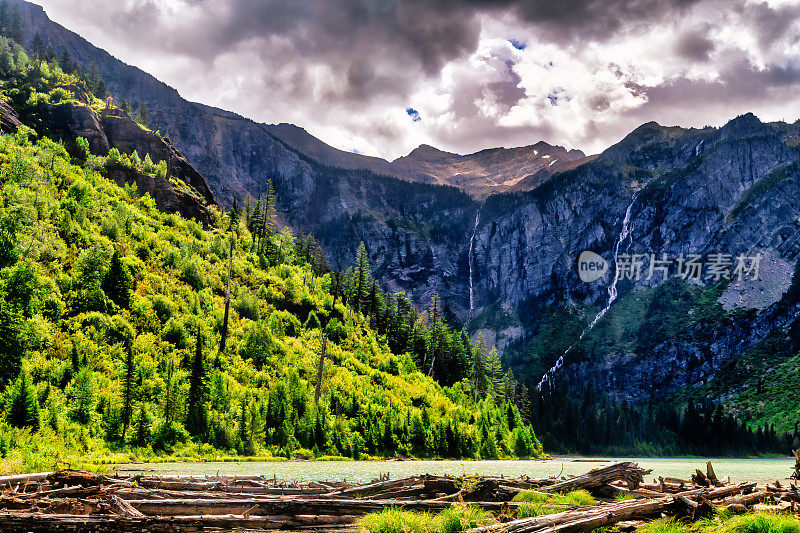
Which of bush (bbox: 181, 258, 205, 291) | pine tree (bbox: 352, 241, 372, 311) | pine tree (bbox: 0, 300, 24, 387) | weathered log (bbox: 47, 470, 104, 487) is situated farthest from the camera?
pine tree (bbox: 352, 241, 372, 311)

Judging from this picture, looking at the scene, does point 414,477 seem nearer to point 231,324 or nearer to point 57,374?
point 57,374

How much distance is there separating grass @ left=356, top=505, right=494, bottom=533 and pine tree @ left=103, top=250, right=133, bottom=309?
60.0m

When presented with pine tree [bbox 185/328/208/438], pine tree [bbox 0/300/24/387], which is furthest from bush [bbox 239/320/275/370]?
pine tree [bbox 0/300/24/387]

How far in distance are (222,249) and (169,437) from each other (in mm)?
53290

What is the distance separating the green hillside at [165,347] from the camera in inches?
1725

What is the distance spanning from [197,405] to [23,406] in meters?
17.1

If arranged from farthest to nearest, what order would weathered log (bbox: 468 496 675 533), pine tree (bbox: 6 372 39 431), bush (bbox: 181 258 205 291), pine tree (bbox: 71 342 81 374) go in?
bush (bbox: 181 258 205 291) → pine tree (bbox: 71 342 81 374) → pine tree (bbox: 6 372 39 431) → weathered log (bbox: 468 496 675 533)

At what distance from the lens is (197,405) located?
169 ft

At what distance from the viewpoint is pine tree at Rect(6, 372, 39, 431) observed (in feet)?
118

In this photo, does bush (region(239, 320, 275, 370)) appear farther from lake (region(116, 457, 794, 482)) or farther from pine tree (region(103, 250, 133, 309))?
lake (region(116, 457, 794, 482))

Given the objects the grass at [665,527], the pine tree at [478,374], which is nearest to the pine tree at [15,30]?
the pine tree at [478,374]

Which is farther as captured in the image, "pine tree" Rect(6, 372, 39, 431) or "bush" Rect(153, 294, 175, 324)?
"bush" Rect(153, 294, 175, 324)

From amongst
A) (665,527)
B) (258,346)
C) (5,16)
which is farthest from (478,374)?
(5,16)

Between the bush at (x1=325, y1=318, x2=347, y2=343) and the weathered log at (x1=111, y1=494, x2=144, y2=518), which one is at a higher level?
the bush at (x1=325, y1=318, x2=347, y2=343)
